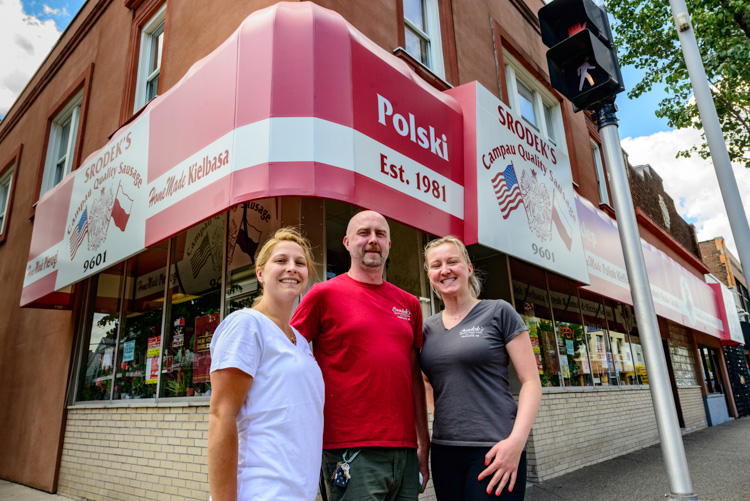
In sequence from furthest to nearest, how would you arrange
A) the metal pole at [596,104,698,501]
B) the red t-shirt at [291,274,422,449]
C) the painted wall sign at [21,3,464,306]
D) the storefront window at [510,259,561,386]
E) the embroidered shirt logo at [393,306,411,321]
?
1. the storefront window at [510,259,561,386]
2. the painted wall sign at [21,3,464,306]
3. the metal pole at [596,104,698,501]
4. the embroidered shirt logo at [393,306,411,321]
5. the red t-shirt at [291,274,422,449]

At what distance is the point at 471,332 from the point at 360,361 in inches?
21.6

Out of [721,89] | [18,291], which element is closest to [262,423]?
[18,291]

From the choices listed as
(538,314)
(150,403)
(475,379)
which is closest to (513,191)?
(538,314)

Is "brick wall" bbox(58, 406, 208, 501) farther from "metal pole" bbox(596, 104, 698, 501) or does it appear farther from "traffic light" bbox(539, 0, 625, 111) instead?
"traffic light" bbox(539, 0, 625, 111)

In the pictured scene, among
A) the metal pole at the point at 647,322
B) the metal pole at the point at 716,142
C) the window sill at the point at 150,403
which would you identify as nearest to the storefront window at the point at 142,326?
the window sill at the point at 150,403

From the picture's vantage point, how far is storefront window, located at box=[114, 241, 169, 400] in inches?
243

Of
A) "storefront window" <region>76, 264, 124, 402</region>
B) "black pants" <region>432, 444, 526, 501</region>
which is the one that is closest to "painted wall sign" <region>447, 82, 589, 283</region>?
"black pants" <region>432, 444, 526, 501</region>

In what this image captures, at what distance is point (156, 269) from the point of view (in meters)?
6.60

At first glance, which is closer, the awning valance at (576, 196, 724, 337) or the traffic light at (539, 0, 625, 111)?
the traffic light at (539, 0, 625, 111)

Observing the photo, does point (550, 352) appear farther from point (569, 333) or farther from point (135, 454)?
point (135, 454)

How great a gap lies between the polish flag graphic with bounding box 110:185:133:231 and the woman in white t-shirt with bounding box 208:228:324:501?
3.81 m

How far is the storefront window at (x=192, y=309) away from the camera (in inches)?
215

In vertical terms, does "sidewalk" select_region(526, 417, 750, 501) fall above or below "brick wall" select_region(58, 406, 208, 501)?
below

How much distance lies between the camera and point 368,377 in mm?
2334
